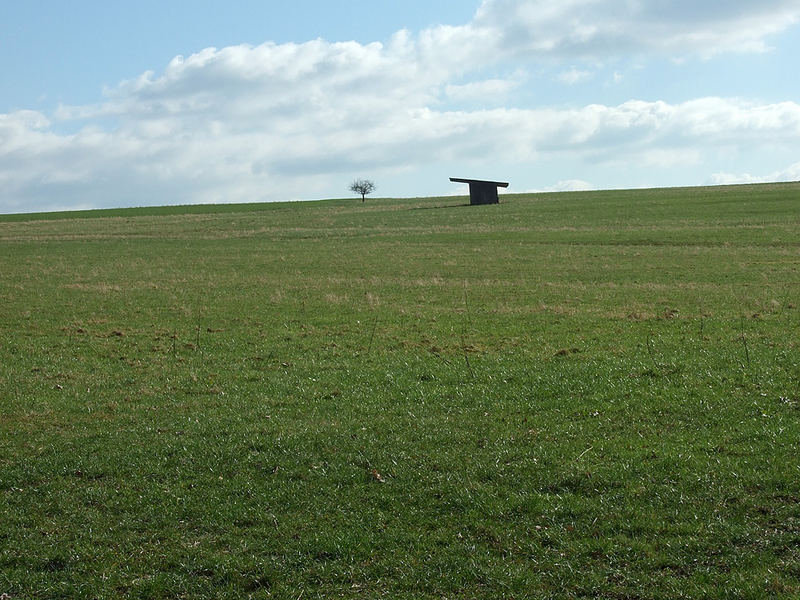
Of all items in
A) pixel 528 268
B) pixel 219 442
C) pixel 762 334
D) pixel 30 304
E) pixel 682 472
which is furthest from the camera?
pixel 528 268

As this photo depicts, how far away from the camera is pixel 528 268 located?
41.0 meters

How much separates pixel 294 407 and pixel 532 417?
452cm

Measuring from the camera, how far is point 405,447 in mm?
11828

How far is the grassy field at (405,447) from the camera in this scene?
27.1ft

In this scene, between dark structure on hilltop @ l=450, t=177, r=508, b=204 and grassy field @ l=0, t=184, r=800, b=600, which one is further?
dark structure on hilltop @ l=450, t=177, r=508, b=204

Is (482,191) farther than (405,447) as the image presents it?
Yes

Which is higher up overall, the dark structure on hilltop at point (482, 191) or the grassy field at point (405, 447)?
the dark structure on hilltop at point (482, 191)

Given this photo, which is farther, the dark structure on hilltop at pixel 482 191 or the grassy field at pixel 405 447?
the dark structure on hilltop at pixel 482 191

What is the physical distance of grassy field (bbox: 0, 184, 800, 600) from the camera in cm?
827

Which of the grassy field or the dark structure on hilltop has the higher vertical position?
the dark structure on hilltop

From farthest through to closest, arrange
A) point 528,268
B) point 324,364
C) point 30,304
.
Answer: point 528,268, point 30,304, point 324,364

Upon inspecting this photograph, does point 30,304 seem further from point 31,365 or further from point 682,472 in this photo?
point 682,472

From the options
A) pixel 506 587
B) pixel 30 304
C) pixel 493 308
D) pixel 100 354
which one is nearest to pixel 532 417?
pixel 506 587

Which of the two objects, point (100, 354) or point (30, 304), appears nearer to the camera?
point (100, 354)
